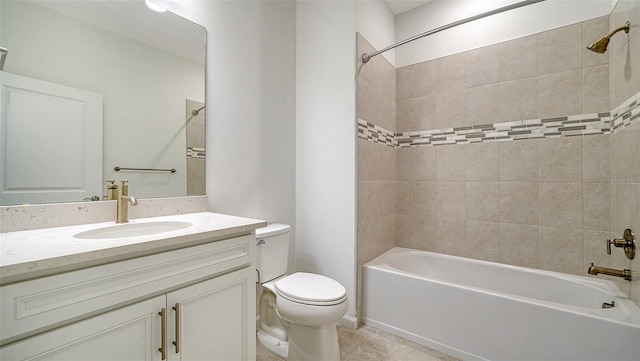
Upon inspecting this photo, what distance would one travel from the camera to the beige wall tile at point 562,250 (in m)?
1.79

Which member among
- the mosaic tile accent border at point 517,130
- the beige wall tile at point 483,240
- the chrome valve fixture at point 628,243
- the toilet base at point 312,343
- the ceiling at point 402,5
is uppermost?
the ceiling at point 402,5

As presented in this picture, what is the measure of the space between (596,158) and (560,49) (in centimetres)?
79

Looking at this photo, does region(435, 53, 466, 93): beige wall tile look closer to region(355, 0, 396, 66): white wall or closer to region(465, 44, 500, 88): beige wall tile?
region(465, 44, 500, 88): beige wall tile

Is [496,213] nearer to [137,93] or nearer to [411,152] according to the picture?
[411,152]

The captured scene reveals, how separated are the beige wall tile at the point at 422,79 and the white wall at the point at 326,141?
0.81 metres

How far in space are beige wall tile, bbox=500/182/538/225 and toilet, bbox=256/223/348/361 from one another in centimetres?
145

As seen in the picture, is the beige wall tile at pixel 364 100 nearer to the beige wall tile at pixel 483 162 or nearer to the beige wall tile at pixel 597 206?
the beige wall tile at pixel 483 162

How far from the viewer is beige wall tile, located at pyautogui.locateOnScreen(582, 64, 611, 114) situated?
170 cm

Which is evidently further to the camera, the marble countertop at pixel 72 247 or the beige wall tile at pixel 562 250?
the beige wall tile at pixel 562 250

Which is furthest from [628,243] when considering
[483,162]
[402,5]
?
[402,5]

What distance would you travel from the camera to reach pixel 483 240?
2.13 metres

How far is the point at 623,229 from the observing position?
1456 millimetres

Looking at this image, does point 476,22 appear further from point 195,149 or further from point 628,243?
point 195,149

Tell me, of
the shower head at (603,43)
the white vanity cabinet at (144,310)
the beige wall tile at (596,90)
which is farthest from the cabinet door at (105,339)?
the beige wall tile at (596,90)
